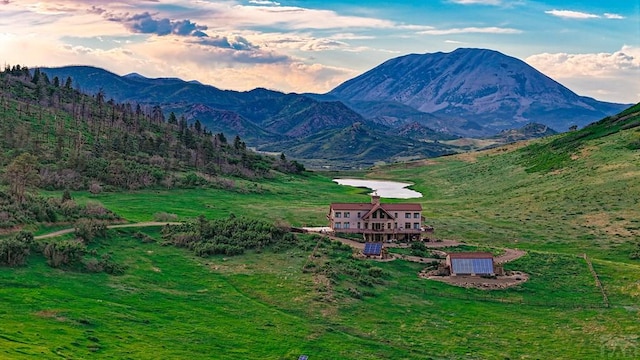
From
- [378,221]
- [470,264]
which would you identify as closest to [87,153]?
[378,221]

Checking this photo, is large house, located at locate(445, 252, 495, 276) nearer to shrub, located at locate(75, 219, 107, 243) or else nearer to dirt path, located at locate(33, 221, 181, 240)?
dirt path, located at locate(33, 221, 181, 240)

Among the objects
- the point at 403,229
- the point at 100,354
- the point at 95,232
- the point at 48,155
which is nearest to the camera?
the point at 100,354

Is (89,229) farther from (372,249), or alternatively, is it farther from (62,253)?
(372,249)

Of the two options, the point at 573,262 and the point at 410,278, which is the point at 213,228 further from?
the point at 573,262

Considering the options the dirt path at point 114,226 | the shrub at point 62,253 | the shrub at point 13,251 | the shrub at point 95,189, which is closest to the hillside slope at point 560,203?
the dirt path at point 114,226

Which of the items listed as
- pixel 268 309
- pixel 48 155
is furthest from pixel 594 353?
pixel 48 155

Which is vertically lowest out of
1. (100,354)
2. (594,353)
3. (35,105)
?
(594,353)

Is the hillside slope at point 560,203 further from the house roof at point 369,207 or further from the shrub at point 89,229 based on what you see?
the shrub at point 89,229
